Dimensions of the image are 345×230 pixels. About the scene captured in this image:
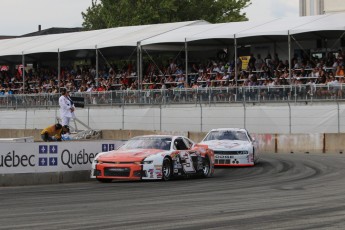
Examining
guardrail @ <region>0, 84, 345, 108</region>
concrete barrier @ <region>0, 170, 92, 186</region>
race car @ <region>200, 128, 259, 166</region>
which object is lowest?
concrete barrier @ <region>0, 170, 92, 186</region>

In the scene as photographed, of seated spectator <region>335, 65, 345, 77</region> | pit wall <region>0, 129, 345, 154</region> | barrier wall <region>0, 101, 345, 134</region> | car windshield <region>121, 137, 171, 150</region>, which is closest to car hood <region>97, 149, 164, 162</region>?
car windshield <region>121, 137, 171, 150</region>

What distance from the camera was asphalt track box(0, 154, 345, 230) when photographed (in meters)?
12.7

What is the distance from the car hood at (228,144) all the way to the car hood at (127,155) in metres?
5.64

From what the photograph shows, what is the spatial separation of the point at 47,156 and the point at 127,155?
1.98 metres

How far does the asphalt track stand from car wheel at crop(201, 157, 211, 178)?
0.27 m

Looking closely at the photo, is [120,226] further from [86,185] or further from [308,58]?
[308,58]

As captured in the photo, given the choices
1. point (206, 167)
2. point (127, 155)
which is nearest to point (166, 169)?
point (127, 155)

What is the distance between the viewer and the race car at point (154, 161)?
2133 centimetres

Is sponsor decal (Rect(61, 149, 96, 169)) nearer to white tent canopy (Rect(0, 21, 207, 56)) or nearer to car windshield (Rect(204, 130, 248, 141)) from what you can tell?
car windshield (Rect(204, 130, 248, 141))

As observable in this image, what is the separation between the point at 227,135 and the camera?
2861cm

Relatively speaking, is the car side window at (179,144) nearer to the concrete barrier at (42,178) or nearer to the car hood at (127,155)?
the car hood at (127,155)

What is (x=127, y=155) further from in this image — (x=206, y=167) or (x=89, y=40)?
(x=89, y=40)

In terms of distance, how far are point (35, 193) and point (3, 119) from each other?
93.1 ft

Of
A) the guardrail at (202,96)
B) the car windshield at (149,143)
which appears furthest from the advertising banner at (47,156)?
the guardrail at (202,96)
